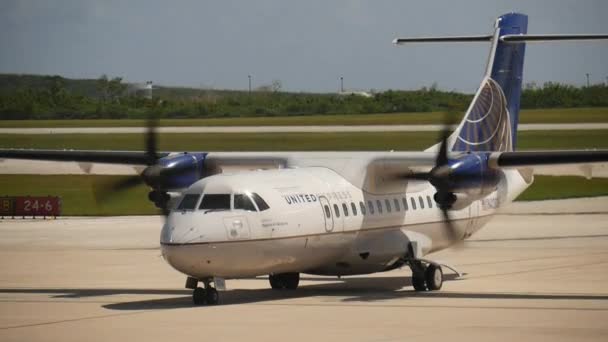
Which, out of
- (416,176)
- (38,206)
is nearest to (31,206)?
(38,206)

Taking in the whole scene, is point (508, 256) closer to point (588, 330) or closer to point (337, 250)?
point (337, 250)

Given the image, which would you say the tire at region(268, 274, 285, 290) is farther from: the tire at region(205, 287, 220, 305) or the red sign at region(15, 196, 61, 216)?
the red sign at region(15, 196, 61, 216)

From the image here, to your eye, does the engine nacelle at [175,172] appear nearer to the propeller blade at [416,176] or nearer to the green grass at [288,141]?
the propeller blade at [416,176]

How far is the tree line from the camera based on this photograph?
105 meters

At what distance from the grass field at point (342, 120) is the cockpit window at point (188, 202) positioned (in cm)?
7161

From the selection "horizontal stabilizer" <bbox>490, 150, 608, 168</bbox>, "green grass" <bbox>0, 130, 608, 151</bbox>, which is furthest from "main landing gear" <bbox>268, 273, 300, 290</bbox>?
"green grass" <bbox>0, 130, 608, 151</bbox>

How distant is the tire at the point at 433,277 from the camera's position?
2456cm

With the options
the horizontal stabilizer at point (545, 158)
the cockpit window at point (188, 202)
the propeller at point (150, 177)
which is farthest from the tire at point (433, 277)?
the propeller at point (150, 177)

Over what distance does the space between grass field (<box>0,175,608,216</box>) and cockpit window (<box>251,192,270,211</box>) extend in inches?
968

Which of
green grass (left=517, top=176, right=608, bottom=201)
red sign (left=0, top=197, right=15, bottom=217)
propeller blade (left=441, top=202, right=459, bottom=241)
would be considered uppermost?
propeller blade (left=441, top=202, right=459, bottom=241)

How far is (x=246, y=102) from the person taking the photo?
111 m

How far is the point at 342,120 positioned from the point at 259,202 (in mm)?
76628

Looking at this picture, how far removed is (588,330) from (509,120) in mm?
11479

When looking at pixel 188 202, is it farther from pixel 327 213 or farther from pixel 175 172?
pixel 175 172
